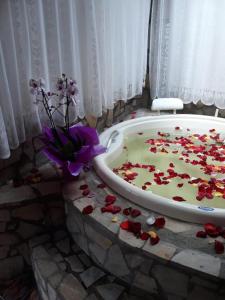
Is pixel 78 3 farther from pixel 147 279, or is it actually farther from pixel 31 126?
pixel 147 279

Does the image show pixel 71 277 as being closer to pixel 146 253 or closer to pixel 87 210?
pixel 87 210

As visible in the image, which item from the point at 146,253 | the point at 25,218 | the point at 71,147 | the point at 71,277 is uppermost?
the point at 71,147

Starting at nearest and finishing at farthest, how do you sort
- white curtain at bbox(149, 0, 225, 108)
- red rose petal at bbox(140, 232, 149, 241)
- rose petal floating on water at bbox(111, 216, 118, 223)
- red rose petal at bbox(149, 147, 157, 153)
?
red rose petal at bbox(140, 232, 149, 241), rose petal floating on water at bbox(111, 216, 118, 223), red rose petal at bbox(149, 147, 157, 153), white curtain at bbox(149, 0, 225, 108)

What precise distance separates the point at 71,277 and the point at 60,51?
1.17 meters

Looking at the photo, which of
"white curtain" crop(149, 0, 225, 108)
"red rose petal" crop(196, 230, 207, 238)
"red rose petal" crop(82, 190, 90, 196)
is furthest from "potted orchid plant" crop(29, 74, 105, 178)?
"white curtain" crop(149, 0, 225, 108)

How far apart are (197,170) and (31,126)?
1.13 m

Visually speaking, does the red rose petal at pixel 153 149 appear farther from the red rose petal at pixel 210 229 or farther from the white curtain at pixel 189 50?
the red rose petal at pixel 210 229

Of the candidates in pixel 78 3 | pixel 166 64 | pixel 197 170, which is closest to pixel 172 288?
pixel 197 170

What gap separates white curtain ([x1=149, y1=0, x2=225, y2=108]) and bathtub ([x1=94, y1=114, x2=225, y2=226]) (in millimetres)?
265

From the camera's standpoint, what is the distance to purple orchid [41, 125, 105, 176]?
1499 millimetres

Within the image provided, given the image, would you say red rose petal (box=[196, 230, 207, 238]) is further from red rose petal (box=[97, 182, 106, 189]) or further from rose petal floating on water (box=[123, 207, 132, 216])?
red rose petal (box=[97, 182, 106, 189])

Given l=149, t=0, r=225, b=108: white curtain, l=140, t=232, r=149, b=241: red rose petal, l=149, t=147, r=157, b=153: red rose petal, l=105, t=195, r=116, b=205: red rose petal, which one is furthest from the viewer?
l=149, t=0, r=225, b=108: white curtain

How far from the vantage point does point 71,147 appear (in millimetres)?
1533

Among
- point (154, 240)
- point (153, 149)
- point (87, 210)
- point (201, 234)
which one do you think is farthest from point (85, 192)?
point (153, 149)
